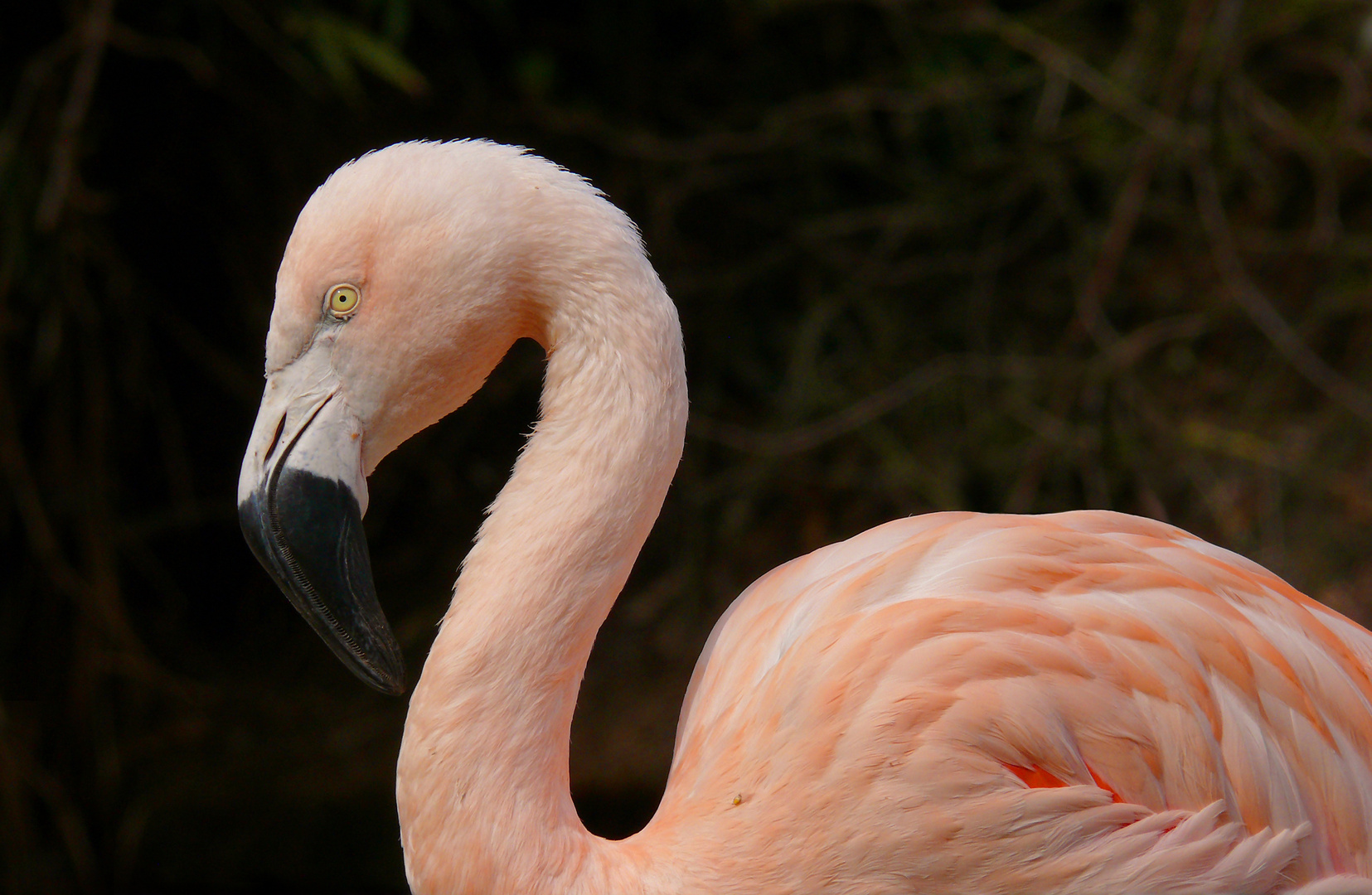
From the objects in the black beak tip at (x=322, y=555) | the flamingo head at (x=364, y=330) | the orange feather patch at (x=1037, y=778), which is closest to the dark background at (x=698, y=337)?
the flamingo head at (x=364, y=330)

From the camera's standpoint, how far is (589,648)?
1.17 metres

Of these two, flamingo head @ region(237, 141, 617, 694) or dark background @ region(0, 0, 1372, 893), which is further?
dark background @ region(0, 0, 1372, 893)

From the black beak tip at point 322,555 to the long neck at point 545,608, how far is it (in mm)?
78

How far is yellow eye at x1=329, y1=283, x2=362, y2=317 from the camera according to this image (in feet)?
3.62

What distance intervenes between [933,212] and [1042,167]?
302 millimetres

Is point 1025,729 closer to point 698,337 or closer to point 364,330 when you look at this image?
point 364,330

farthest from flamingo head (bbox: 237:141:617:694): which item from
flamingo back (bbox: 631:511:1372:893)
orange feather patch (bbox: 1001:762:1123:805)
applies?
orange feather patch (bbox: 1001:762:1123:805)

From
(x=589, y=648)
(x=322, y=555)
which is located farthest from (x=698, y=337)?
Result: (x=322, y=555)

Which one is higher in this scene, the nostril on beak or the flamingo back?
the nostril on beak

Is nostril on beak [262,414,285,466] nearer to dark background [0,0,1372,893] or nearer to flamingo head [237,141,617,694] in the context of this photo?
flamingo head [237,141,617,694]

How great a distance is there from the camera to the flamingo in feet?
3.57

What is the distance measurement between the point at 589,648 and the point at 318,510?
305mm

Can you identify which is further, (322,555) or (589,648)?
(589,648)

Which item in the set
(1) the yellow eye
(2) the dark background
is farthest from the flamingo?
(2) the dark background
